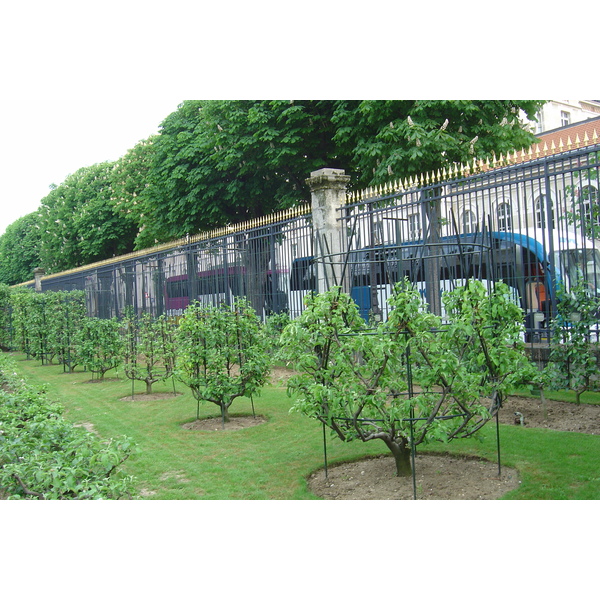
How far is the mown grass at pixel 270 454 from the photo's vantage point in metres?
4.72

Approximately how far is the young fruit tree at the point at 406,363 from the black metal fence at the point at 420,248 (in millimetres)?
450

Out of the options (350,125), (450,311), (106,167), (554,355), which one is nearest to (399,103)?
(350,125)

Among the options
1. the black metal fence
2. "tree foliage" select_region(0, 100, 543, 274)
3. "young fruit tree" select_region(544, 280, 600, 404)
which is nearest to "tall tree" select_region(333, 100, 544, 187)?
"tree foliage" select_region(0, 100, 543, 274)

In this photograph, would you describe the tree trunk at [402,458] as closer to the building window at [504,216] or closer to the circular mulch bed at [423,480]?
the circular mulch bed at [423,480]

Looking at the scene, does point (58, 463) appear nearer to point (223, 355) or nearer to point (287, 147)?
point (223, 355)

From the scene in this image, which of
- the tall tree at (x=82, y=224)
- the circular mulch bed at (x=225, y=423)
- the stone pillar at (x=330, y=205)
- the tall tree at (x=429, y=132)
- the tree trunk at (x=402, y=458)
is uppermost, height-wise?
the tall tree at (x=82, y=224)

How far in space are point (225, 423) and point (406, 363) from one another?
12.3ft

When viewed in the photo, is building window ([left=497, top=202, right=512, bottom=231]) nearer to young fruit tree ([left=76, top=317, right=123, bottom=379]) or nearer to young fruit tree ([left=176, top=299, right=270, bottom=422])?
young fruit tree ([left=176, top=299, right=270, bottom=422])

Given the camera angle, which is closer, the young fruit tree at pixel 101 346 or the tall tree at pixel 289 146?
the young fruit tree at pixel 101 346

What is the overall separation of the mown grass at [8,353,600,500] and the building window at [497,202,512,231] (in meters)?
2.92

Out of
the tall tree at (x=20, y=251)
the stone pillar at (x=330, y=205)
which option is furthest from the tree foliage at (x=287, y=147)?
the tall tree at (x=20, y=251)

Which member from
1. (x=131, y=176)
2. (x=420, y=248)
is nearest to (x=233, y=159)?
(x=420, y=248)

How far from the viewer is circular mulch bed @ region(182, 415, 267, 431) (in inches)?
290

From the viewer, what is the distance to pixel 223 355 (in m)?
7.32
